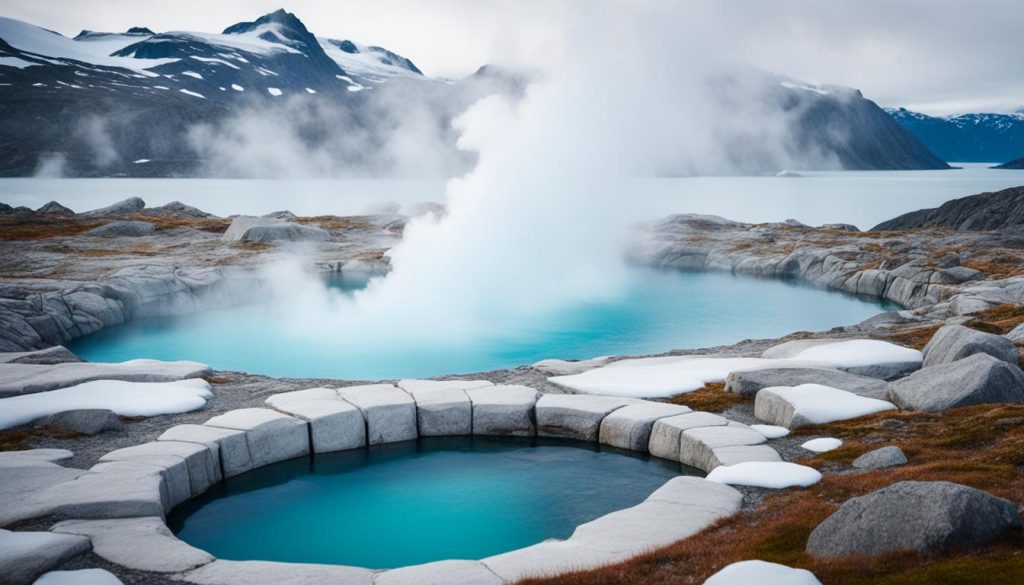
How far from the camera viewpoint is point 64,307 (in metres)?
39.8

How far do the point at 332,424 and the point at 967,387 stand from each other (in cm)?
1590

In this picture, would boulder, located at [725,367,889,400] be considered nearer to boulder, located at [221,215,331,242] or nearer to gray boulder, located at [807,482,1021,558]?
gray boulder, located at [807,482,1021,558]

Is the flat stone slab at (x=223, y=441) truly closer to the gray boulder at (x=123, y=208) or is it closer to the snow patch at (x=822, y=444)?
the snow patch at (x=822, y=444)

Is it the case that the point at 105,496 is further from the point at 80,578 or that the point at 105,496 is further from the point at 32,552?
the point at 80,578

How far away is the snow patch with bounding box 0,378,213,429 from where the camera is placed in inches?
728

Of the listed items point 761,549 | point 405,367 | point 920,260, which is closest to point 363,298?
point 405,367

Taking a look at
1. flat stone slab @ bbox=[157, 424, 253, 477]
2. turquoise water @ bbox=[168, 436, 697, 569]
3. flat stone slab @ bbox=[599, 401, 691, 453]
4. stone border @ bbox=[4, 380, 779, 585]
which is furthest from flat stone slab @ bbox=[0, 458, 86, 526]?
flat stone slab @ bbox=[599, 401, 691, 453]

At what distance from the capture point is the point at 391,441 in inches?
779

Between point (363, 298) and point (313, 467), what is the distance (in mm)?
30541

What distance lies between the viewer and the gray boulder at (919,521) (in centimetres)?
893

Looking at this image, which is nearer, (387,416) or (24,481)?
(24,481)

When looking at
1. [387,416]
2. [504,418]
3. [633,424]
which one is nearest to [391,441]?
[387,416]

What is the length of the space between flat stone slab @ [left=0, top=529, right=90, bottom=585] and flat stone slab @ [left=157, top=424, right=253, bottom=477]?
5.47 meters

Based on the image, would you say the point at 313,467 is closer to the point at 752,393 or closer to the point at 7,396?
the point at 7,396
